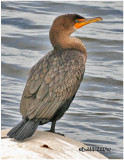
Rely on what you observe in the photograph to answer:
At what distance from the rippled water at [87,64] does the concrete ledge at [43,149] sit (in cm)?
202

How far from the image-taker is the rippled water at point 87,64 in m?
7.99

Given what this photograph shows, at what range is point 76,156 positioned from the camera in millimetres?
4727

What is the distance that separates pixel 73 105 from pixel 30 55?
2301 millimetres

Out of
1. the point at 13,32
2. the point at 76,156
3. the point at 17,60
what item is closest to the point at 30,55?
the point at 17,60

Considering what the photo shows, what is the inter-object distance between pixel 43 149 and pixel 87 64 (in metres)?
6.06

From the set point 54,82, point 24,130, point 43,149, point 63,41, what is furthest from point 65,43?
point 43,149

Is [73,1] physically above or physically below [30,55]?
above

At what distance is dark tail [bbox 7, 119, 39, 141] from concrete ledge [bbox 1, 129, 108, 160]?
51mm

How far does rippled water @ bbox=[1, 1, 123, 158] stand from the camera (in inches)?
314

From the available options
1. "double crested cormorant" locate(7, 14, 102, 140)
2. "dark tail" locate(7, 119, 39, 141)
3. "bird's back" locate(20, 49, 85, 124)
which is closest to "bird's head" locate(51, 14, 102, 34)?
"double crested cormorant" locate(7, 14, 102, 140)

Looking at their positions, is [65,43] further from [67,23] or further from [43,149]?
[43,149]

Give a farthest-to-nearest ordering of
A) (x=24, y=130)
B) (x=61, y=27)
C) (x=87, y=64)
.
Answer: (x=87, y=64), (x=61, y=27), (x=24, y=130)

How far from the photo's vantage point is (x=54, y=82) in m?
5.68

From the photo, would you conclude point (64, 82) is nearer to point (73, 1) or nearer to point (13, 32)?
point (13, 32)
